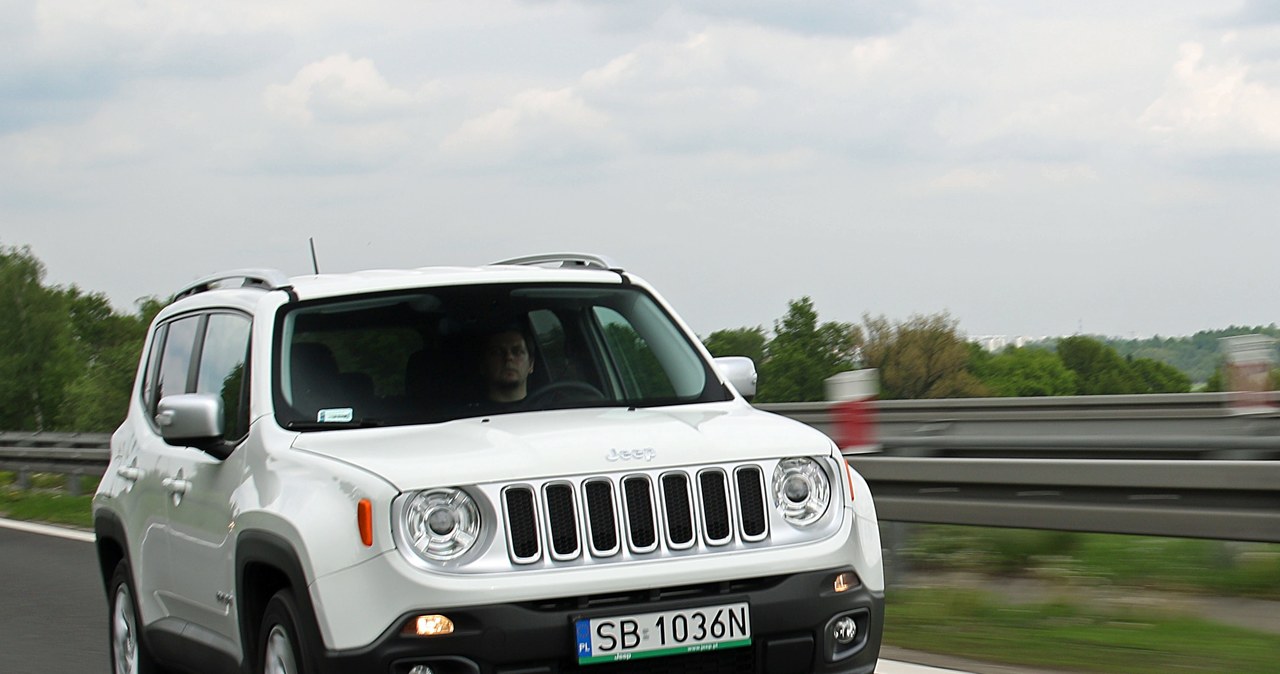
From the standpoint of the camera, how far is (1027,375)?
208ft

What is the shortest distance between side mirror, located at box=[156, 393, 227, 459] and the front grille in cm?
124

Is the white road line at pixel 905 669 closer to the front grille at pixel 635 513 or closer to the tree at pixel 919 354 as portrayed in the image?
the front grille at pixel 635 513

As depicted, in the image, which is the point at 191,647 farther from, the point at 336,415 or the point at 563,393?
the point at 563,393

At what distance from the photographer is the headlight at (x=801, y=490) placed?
16.4ft

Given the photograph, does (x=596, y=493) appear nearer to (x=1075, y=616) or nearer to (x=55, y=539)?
(x=1075, y=616)

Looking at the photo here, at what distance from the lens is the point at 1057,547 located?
9.25 meters

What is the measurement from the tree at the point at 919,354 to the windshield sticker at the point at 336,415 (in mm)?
29086

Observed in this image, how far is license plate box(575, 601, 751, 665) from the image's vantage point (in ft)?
15.1

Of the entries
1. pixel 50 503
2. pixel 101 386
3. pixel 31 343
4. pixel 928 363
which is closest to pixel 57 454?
pixel 50 503

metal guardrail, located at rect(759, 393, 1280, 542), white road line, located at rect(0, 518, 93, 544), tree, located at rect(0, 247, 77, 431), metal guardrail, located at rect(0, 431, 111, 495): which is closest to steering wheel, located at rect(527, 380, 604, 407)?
metal guardrail, located at rect(759, 393, 1280, 542)

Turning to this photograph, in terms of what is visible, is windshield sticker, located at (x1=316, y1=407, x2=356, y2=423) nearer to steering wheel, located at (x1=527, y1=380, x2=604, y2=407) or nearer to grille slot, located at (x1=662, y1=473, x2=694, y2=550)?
steering wheel, located at (x1=527, y1=380, x2=604, y2=407)

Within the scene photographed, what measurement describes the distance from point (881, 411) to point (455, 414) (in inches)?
652

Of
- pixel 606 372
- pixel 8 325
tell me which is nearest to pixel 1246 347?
pixel 606 372

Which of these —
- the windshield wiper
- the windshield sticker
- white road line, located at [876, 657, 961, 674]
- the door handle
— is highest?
the windshield sticker
